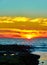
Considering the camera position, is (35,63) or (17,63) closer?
(17,63)

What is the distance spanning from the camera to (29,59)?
48281mm

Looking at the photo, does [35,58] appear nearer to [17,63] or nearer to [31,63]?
[31,63]

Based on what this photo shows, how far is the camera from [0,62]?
40.2m

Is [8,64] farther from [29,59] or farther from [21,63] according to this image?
[29,59]

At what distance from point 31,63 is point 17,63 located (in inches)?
277

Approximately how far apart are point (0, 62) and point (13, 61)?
2.45 meters

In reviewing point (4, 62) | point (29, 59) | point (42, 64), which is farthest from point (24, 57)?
point (4, 62)

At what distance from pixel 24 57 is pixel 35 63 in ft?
7.26

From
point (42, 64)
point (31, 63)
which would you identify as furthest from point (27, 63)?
point (42, 64)

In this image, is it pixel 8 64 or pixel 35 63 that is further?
pixel 35 63

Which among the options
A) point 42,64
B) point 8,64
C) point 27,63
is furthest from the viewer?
point 42,64

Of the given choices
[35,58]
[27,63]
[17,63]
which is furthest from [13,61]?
[35,58]

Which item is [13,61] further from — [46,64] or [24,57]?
[46,64]

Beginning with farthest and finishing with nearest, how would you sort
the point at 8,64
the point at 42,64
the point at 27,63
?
the point at 42,64
the point at 27,63
the point at 8,64
